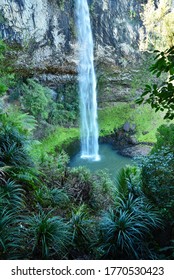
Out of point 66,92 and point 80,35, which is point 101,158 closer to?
point 66,92

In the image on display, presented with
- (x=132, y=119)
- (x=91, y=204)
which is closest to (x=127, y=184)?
(x=91, y=204)

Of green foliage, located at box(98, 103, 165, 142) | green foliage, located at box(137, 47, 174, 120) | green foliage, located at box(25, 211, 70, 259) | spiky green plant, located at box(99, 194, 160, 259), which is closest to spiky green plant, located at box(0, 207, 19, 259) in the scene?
green foliage, located at box(25, 211, 70, 259)

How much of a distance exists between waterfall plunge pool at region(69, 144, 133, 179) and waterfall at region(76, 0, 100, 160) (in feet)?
1.62

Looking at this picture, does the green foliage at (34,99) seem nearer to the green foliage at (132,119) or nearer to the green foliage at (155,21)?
the green foliage at (132,119)

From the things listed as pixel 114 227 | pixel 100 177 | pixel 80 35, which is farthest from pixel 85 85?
pixel 114 227

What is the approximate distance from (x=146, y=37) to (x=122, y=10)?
259cm

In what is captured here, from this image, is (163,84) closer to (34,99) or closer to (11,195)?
(11,195)

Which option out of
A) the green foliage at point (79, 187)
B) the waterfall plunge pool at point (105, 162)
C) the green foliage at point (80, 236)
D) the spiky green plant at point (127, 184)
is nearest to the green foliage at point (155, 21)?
the waterfall plunge pool at point (105, 162)

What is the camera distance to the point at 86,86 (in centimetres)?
1834

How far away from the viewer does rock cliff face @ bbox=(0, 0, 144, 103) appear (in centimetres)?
1351

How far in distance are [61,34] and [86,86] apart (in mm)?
4030

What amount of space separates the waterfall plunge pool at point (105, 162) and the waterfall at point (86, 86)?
0.49 meters

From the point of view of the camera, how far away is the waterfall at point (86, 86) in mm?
16484

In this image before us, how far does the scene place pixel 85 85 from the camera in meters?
18.3
